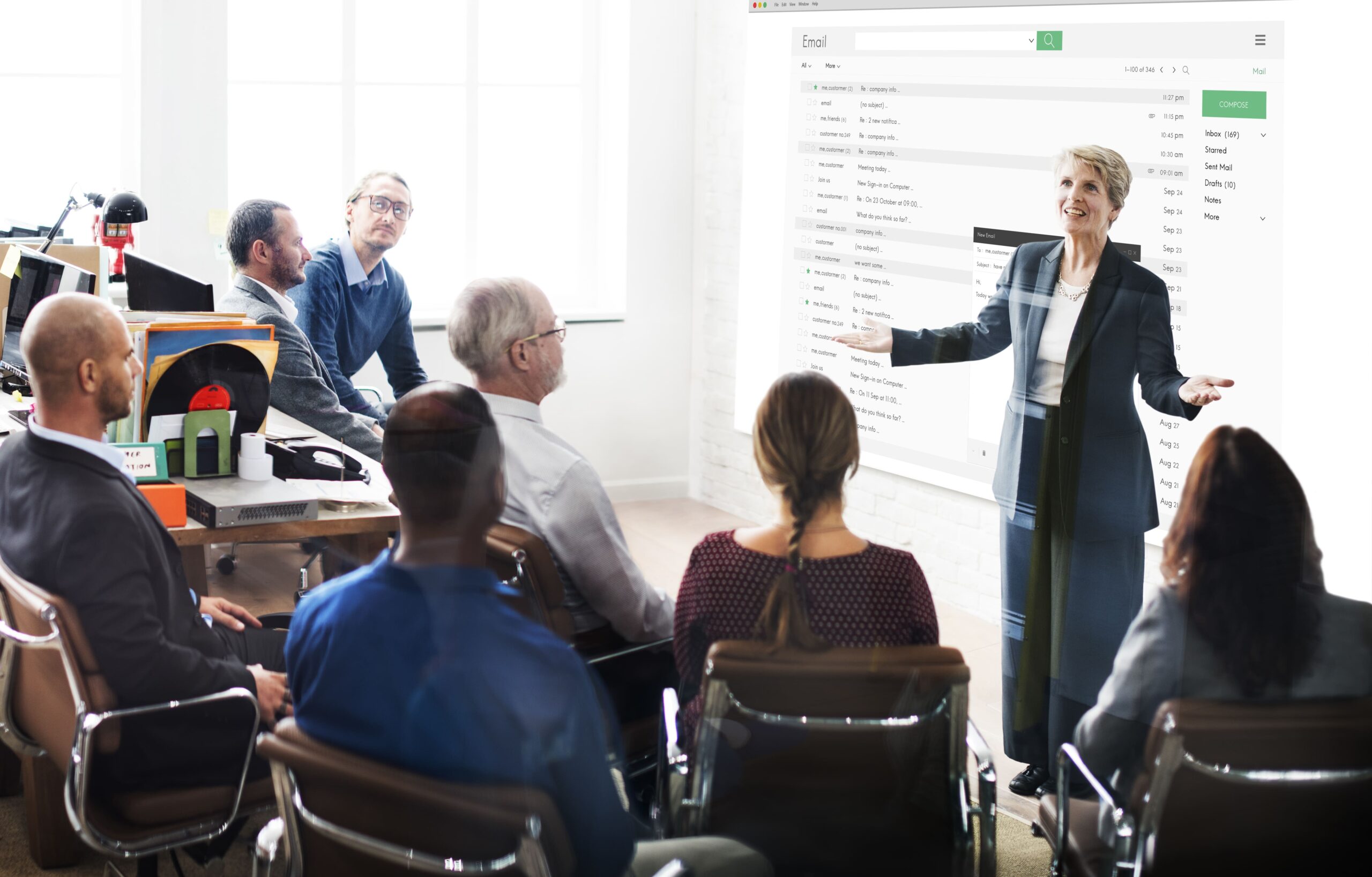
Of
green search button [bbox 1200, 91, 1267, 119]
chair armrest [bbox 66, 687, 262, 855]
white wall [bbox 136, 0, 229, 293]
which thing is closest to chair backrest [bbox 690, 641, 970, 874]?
green search button [bbox 1200, 91, 1267, 119]

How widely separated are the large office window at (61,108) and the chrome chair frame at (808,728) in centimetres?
359

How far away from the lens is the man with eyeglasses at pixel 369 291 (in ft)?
5.58

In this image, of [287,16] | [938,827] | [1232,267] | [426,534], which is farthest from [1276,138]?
[287,16]

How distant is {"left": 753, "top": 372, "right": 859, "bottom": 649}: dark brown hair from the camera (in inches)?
59.5

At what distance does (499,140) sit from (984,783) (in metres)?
1.02

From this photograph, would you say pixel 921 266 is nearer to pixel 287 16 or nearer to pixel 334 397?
pixel 334 397

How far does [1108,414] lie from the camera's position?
4.92 ft

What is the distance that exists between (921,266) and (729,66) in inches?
17.0

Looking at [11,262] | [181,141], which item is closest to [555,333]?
[11,262]

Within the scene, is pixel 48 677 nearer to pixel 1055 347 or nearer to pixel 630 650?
pixel 630 650

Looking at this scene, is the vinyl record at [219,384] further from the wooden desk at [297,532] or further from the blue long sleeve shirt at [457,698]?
the blue long sleeve shirt at [457,698]

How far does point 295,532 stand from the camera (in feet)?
7.93

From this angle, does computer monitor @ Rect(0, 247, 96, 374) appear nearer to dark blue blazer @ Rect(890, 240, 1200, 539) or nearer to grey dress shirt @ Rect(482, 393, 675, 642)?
grey dress shirt @ Rect(482, 393, 675, 642)

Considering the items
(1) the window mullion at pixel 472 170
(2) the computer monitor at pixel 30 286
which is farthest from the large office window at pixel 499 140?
(2) the computer monitor at pixel 30 286
